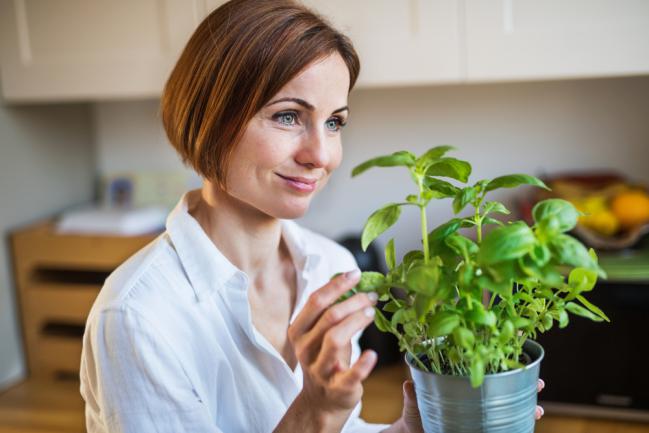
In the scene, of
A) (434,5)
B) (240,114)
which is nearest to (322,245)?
(240,114)

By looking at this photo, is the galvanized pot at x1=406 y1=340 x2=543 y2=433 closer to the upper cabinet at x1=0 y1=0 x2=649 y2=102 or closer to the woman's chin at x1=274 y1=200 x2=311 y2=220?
the woman's chin at x1=274 y1=200 x2=311 y2=220

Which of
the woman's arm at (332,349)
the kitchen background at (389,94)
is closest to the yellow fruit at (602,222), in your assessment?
the kitchen background at (389,94)

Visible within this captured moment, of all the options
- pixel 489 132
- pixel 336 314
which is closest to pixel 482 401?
pixel 336 314

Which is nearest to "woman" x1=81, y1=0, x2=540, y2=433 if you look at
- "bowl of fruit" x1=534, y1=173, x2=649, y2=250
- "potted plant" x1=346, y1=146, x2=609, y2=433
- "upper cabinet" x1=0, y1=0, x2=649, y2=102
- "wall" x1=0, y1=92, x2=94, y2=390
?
"potted plant" x1=346, y1=146, x2=609, y2=433

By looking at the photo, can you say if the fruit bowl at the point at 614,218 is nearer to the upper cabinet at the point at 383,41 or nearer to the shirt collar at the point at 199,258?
the upper cabinet at the point at 383,41

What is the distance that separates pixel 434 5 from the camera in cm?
151

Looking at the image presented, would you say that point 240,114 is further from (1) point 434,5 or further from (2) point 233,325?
(1) point 434,5

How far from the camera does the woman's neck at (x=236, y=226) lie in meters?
0.97

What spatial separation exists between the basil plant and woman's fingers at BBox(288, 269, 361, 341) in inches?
0.4

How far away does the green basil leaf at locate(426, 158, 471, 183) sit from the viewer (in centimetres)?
64

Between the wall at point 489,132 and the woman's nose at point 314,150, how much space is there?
3.32 feet

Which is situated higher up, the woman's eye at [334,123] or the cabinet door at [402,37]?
the cabinet door at [402,37]

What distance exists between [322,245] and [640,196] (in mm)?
773

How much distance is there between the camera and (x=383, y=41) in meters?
1.54
